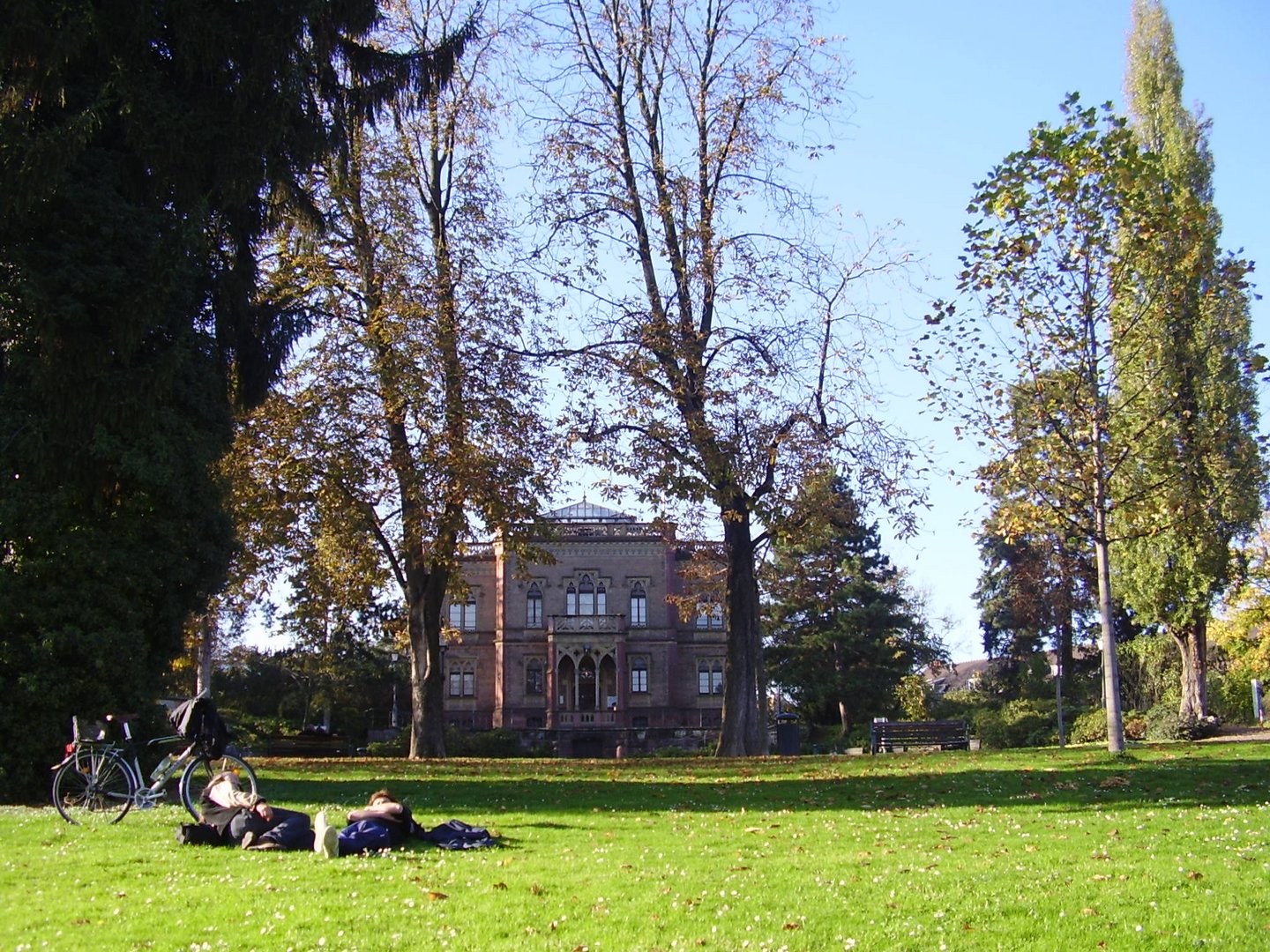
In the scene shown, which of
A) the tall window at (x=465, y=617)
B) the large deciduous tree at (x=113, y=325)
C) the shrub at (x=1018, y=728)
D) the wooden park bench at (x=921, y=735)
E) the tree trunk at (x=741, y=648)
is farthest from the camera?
the tall window at (x=465, y=617)

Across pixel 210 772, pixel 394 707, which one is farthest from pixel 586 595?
pixel 210 772

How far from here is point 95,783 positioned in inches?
457

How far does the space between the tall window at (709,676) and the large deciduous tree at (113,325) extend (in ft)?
162

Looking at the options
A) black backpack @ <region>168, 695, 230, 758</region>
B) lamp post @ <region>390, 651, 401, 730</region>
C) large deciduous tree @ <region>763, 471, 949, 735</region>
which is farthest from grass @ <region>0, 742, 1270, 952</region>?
lamp post @ <region>390, 651, 401, 730</region>

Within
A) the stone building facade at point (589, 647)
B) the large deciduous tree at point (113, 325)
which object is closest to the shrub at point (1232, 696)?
the stone building facade at point (589, 647)

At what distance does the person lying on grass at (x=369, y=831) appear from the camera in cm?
877

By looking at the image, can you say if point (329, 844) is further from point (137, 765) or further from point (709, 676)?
point (709, 676)

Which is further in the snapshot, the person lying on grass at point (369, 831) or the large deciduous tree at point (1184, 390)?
the large deciduous tree at point (1184, 390)

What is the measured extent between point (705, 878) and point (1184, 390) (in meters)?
18.0

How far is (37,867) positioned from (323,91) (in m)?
14.6

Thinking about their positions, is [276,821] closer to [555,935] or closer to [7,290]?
[555,935]

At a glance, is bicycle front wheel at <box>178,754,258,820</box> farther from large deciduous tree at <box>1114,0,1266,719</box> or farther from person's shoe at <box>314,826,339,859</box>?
large deciduous tree at <box>1114,0,1266,719</box>

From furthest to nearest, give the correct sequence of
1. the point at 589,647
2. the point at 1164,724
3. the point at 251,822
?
the point at 589,647
the point at 1164,724
the point at 251,822

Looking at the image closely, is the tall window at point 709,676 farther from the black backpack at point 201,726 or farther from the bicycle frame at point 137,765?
the black backpack at point 201,726
